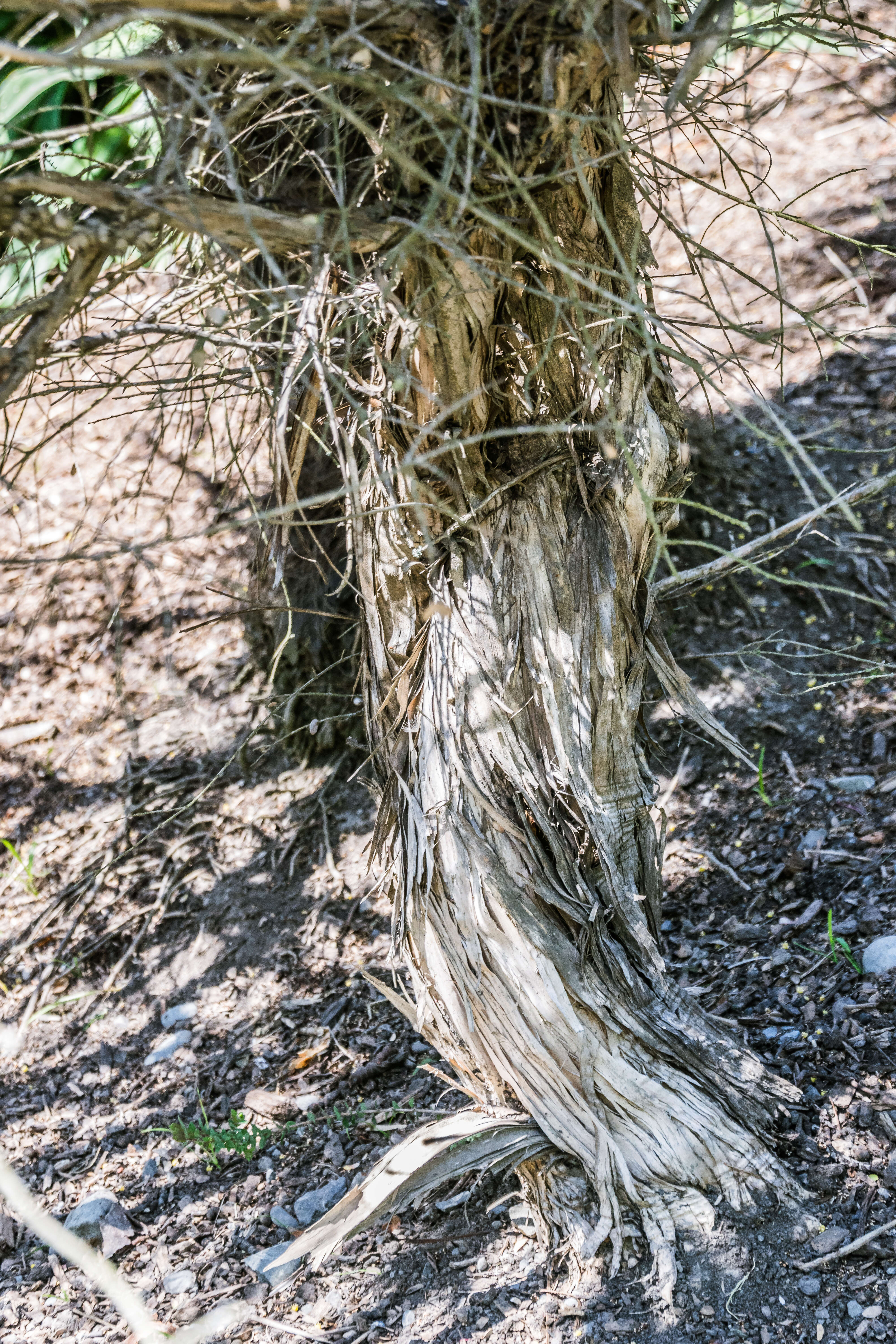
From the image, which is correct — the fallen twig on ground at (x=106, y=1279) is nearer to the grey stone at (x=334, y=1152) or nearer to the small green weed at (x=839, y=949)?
the grey stone at (x=334, y=1152)

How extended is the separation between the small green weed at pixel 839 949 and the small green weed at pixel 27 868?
260 cm

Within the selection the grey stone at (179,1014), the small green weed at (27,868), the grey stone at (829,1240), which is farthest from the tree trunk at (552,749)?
the small green weed at (27,868)

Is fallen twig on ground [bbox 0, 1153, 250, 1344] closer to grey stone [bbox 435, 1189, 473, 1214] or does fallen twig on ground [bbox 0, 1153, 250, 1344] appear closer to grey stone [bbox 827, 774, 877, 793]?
grey stone [bbox 435, 1189, 473, 1214]

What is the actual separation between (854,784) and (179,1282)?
2.18 metres

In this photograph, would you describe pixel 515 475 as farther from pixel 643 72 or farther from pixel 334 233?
pixel 643 72

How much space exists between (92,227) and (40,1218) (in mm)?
1157

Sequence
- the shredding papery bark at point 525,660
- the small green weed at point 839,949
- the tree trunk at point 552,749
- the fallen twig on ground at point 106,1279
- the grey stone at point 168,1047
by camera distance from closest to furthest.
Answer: the fallen twig on ground at point 106,1279, the shredding papery bark at point 525,660, the tree trunk at point 552,749, the small green weed at point 839,949, the grey stone at point 168,1047

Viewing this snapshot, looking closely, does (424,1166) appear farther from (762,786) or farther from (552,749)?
(762,786)

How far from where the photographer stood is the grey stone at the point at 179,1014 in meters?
2.93

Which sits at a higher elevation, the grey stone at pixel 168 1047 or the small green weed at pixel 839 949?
the grey stone at pixel 168 1047

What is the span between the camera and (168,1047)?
2854 mm

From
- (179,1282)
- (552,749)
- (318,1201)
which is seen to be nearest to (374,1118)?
(318,1201)

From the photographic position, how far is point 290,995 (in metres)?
2.91

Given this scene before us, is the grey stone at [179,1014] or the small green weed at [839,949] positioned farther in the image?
the grey stone at [179,1014]
